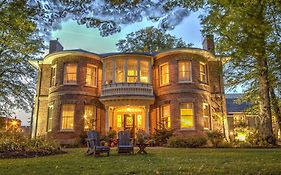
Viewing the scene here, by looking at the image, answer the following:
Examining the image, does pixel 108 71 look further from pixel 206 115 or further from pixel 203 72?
pixel 206 115

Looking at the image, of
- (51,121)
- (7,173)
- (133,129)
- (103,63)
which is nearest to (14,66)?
(51,121)

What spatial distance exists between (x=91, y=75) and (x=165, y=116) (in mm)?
6855

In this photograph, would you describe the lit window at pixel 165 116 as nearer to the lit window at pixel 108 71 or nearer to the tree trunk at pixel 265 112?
the lit window at pixel 108 71

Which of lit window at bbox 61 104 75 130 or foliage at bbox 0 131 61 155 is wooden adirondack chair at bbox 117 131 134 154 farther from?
lit window at bbox 61 104 75 130

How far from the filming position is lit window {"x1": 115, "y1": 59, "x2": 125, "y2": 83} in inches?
873

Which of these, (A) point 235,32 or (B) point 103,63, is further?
(B) point 103,63

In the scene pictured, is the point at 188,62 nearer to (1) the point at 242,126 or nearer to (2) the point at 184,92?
(2) the point at 184,92

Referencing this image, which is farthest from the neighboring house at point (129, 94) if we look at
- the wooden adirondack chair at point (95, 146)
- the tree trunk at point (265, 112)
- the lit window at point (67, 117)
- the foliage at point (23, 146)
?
the wooden adirondack chair at point (95, 146)

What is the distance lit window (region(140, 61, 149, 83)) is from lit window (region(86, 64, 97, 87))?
3.83 metres

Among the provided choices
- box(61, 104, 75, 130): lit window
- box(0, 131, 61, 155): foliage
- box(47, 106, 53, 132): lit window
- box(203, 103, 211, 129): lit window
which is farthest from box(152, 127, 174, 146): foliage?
box(47, 106, 53, 132): lit window

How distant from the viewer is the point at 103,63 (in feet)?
74.5

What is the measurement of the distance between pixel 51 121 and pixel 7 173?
50.0 feet

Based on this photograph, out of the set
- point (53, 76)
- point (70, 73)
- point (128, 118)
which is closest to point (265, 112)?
point (128, 118)

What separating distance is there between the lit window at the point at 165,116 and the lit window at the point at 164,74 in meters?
1.98
